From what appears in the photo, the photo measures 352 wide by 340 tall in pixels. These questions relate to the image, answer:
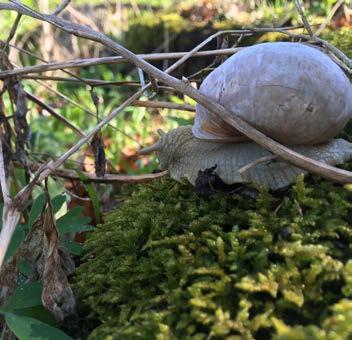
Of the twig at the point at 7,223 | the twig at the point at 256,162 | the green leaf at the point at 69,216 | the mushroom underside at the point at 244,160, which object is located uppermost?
the twig at the point at 256,162

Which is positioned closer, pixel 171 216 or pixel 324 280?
pixel 324 280

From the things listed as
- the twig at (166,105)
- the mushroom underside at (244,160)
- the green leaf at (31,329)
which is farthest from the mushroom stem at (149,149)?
the green leaf at (31,329)

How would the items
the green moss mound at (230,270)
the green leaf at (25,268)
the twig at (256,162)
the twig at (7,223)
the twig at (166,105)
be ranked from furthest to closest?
1. the twig at (166,105)
2. the green leaf at (25,268)
3. the twig at (256,162)
4. the twig at (7,223)
5. the green moss mound at (230,270)

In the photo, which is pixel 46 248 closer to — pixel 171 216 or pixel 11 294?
pixel 11 294

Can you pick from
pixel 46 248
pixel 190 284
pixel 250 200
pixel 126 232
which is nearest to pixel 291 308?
pixel 190 284

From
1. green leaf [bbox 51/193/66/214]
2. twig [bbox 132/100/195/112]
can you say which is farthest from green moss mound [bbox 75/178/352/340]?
twig [bbox 132/100/195/112]

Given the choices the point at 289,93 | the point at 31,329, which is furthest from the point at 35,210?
the point at 289,93

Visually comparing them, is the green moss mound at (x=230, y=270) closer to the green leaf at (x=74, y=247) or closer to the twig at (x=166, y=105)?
the green leaf at (x=74, y=247)
